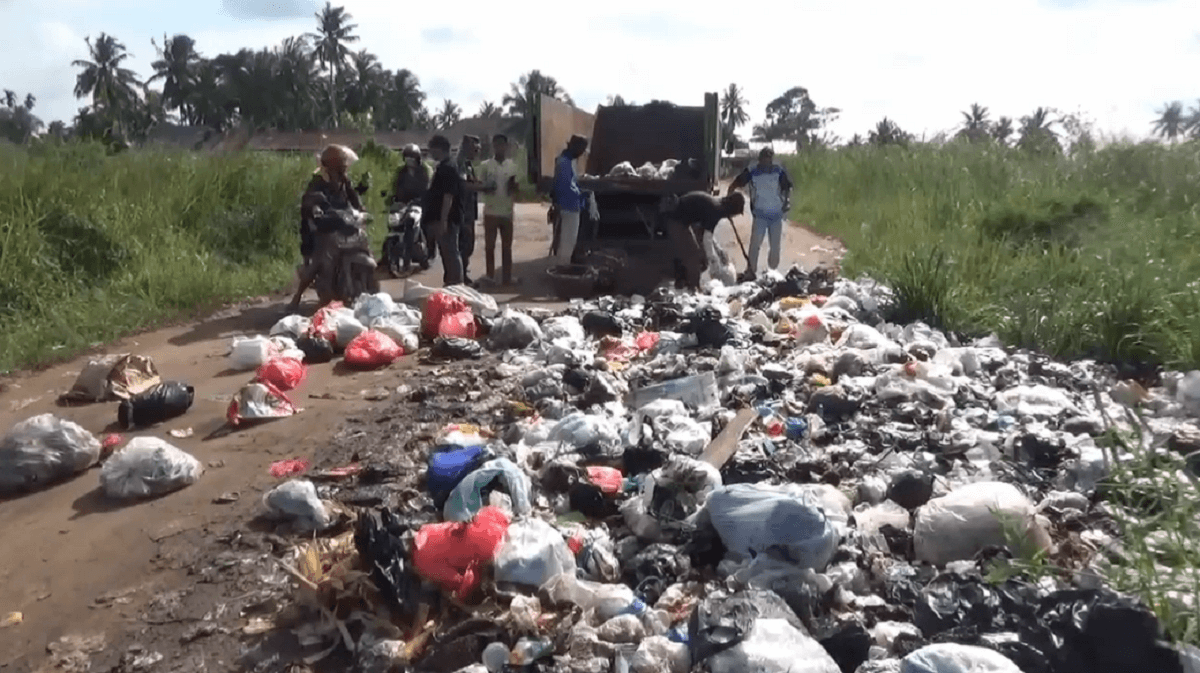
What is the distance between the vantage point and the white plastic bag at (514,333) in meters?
6.97

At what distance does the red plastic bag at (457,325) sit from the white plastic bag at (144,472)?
8.90 ft

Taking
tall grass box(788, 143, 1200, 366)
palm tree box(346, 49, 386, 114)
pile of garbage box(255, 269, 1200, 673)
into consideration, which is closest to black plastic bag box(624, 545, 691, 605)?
pile of garbage box(255, 269, 1200, 673)

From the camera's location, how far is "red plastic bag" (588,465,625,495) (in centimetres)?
420

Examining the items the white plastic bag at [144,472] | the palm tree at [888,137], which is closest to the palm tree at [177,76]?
the palm tree at [888,137]

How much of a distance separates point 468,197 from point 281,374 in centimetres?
424

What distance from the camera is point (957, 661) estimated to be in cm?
254

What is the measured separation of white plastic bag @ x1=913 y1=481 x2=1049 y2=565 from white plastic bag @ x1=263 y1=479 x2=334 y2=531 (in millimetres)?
2412

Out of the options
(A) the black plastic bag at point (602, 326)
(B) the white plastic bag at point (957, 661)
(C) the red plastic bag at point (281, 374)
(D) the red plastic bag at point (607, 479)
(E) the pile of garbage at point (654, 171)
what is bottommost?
(D) the red plastic bag at point (607, 479)

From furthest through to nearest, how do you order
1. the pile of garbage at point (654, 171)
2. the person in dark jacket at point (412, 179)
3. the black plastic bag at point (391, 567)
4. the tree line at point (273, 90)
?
the tree line at point (273, 90) → the person in dark jacket at point (412, 179) → the pile of garbage at point (654, 171) → the black plastic bag at point (391, 567)

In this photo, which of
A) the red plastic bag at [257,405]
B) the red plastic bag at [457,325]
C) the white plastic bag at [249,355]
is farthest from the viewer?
the red plastic bag at [457,325]

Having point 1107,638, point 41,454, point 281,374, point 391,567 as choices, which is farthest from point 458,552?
point 281,374

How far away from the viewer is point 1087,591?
2758 millimetres

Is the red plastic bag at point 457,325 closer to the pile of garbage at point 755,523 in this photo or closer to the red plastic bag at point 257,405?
the pile of garbage at point 755,523

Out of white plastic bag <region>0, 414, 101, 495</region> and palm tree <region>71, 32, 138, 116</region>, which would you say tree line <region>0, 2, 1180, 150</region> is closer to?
palm tree <region>71, 32, 138, 116</region>
